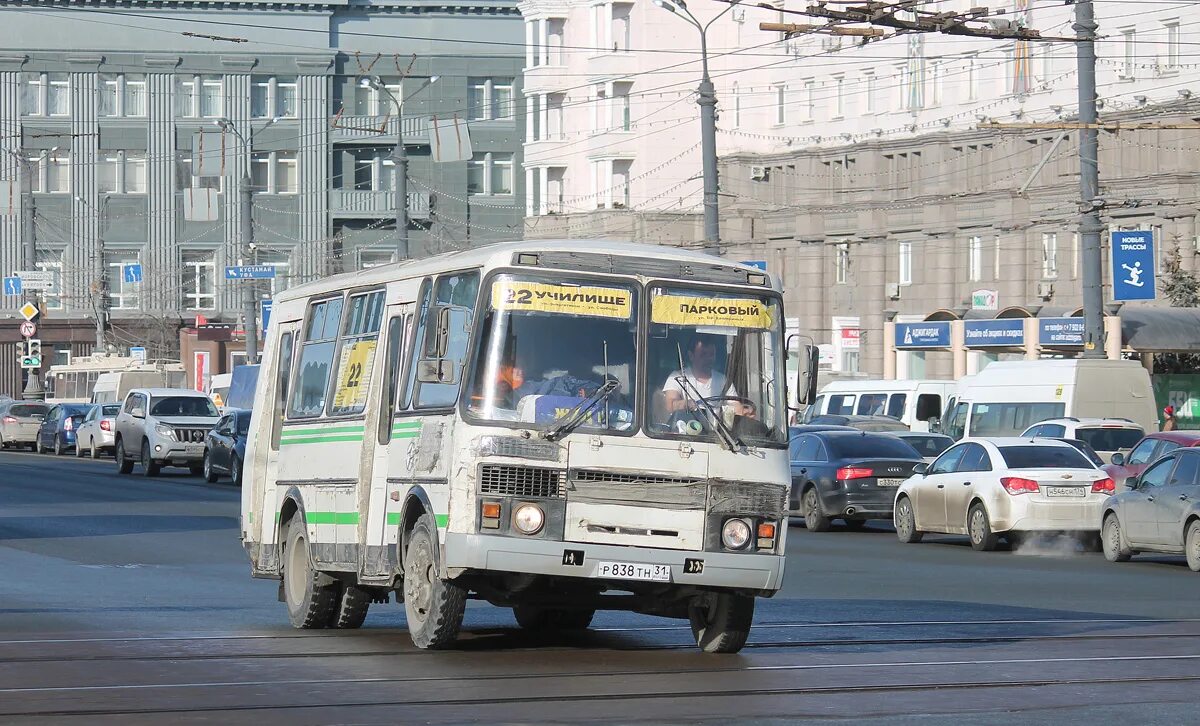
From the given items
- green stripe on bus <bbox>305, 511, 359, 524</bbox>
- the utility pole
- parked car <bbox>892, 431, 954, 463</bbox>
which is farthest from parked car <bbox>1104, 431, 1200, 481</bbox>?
green stripe on bus <bbox>305, 511, 359, 524</bbox>

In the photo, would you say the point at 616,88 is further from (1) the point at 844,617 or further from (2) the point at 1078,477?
(1) the point at 844,617

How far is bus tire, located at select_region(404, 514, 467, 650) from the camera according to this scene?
12938 mm

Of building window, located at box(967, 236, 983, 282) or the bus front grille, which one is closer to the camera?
the bus front grille

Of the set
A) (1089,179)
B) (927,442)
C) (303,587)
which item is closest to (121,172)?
(927,442)

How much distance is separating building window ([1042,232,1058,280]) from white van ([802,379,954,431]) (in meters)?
11.6

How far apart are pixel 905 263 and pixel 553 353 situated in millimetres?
52114

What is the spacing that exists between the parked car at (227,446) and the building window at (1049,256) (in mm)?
23619

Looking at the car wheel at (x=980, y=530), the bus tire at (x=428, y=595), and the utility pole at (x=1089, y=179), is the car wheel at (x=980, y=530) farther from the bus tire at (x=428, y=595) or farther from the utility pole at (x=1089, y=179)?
the bus tire at (x=428, y=595)

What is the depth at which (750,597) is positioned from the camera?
13227 mm

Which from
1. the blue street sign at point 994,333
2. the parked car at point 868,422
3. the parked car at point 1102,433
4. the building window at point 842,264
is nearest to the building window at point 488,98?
the building window at point 842,264

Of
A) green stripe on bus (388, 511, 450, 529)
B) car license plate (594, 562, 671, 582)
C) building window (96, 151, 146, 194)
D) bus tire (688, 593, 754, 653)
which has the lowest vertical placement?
bus tire (688, 593, 754, 653)

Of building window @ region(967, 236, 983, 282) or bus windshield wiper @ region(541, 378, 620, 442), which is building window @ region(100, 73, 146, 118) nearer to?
building window @ region(967, 236, 983, 282)

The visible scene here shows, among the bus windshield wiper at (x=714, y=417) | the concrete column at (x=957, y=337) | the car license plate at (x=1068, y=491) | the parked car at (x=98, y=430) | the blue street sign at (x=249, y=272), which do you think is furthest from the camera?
the parked car at (x=98, y=430)

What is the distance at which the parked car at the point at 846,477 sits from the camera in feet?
101
